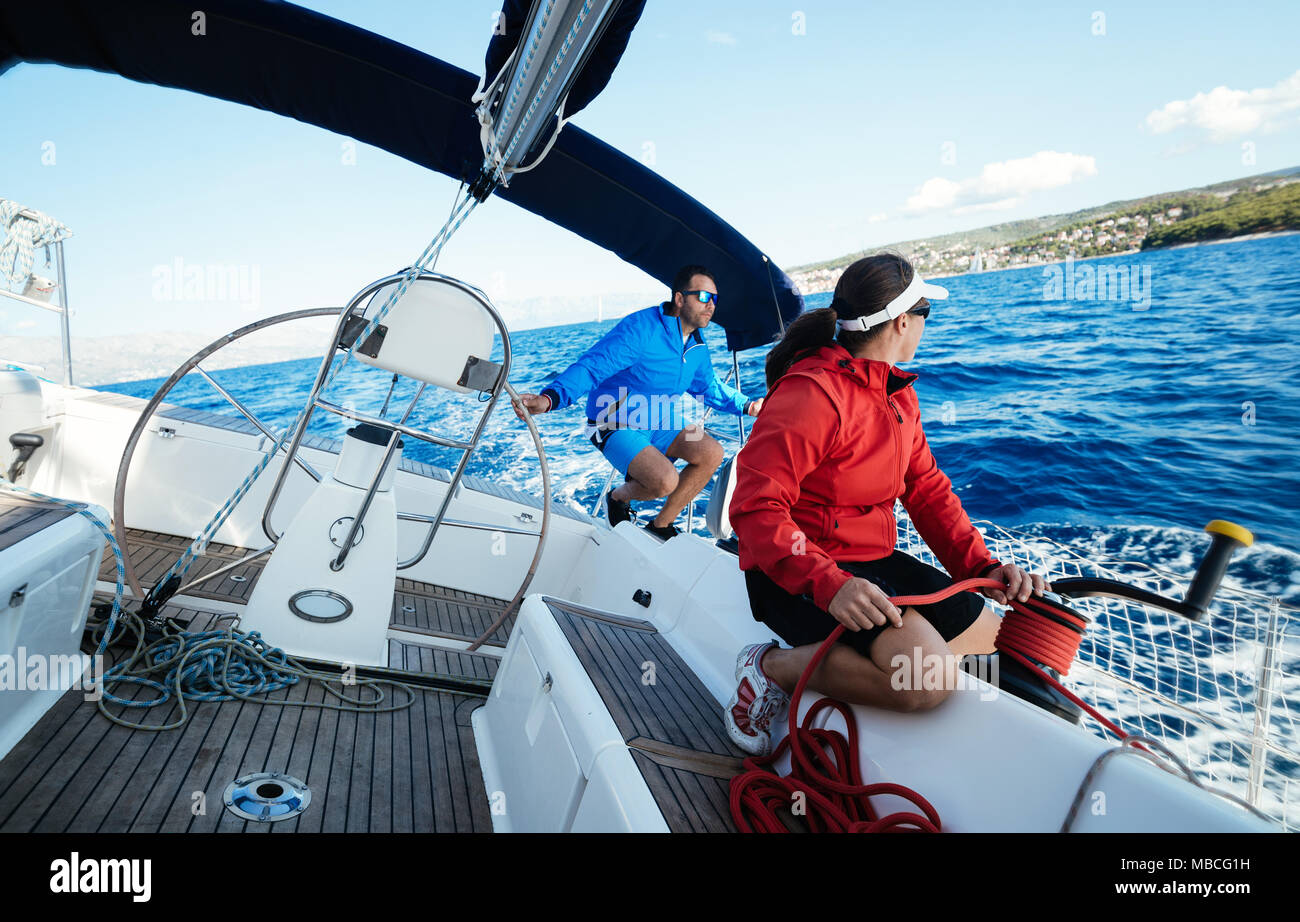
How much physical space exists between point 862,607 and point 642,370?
75.7 inches

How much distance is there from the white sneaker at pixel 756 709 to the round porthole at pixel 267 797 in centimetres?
83

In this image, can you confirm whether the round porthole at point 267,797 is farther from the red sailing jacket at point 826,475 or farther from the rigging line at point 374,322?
the red sailing jacket at point 826,475

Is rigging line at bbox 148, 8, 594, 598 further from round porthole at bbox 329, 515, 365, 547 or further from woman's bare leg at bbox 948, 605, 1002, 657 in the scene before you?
woman's bare leg at bbox 948, 605, 1002, 657

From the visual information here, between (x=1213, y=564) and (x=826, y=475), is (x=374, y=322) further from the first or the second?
(x=1213, y=564)

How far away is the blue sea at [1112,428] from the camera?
441 cm

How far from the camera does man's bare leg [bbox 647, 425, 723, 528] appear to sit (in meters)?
2.89

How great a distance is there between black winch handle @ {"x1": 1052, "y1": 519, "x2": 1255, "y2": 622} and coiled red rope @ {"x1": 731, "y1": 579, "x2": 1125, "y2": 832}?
10 cm

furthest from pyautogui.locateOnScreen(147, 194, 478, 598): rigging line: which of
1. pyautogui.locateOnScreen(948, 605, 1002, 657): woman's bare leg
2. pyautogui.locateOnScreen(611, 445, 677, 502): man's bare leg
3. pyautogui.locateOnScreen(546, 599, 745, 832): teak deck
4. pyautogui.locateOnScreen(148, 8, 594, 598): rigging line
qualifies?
pyautogui.locateOnScreen(948, 605, 1002, 657): woman's bare leg

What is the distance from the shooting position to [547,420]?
8148 millimetres


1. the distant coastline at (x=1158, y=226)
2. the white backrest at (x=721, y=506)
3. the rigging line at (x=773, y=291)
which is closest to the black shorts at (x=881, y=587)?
the white backrest at (x=721, y=506)
